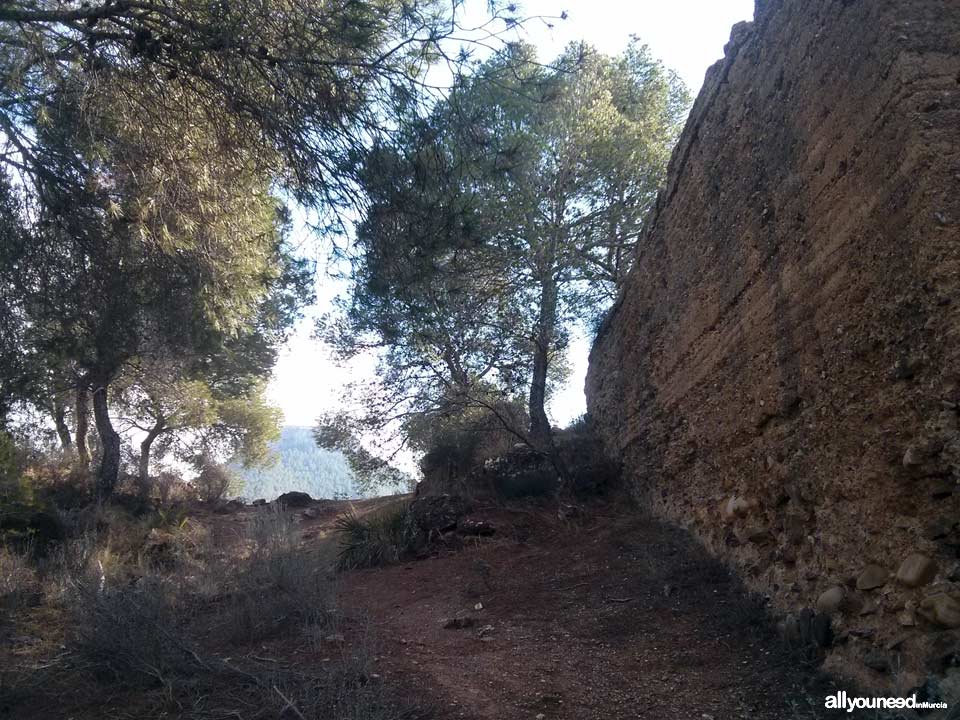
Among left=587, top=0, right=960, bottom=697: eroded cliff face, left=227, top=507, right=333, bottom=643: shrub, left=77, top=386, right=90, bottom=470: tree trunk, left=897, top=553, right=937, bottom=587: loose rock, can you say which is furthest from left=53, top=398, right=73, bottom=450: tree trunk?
left=897, top=553, right=937, bottom=587: loose rock

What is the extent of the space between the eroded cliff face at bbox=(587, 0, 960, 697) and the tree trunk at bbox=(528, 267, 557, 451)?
4.32m

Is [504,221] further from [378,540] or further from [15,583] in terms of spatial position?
[15,583]

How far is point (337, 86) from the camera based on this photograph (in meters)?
6.52

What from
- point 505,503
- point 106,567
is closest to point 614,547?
point 505,503

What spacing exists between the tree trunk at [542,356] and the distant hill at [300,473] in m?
8.40

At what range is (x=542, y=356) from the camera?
11586 millimetres

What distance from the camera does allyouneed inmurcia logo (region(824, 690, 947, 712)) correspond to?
128 inches

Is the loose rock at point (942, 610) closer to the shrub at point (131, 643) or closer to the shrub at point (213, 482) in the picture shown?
the shrub at point (131, 643)

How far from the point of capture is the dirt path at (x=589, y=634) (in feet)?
14.1

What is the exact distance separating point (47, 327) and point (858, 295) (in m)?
7.65

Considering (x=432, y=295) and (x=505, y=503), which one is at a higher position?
(x=432, y=295)

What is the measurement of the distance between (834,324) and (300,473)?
48.1m

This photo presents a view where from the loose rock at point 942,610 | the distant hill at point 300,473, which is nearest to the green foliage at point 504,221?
the loose rock at point 942,610

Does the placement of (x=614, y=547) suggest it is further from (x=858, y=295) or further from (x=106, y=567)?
(x=106, y=567)
